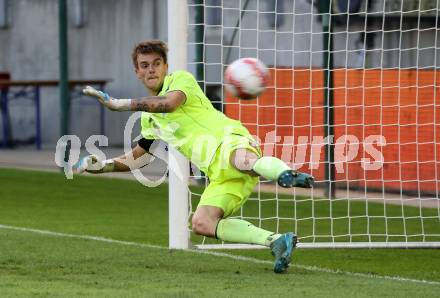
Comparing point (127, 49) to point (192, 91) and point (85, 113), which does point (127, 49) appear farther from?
point (192, 91)

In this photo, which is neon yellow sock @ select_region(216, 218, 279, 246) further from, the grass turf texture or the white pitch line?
the white pitch line

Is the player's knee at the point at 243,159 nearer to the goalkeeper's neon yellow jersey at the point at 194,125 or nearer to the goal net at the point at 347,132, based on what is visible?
the goalkeeper's neon yellow jersey at the point at 194,125

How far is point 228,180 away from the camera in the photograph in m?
9.38

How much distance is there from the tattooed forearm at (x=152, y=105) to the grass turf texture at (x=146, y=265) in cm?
115

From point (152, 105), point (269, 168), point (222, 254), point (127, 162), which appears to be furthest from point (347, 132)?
point (269, 168)

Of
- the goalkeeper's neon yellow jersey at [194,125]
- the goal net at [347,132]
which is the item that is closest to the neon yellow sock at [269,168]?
the goalkeeper's neon yellow jersey at [194,125]

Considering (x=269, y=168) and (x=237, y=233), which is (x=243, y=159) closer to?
(x=269, y=168)

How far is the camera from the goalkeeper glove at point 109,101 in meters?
8.77

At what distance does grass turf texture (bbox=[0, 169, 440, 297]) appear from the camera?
28.0 ft

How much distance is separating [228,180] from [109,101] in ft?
3.51

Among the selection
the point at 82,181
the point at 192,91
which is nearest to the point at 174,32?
the point at 192,91

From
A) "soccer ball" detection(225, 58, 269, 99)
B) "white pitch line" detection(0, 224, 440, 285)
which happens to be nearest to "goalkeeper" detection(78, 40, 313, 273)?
"soccer ball" detection(225, 58, 269, 99)

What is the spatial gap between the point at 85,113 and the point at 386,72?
12192 mm

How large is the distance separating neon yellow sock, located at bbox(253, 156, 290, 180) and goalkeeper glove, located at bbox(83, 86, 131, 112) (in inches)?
38.0
